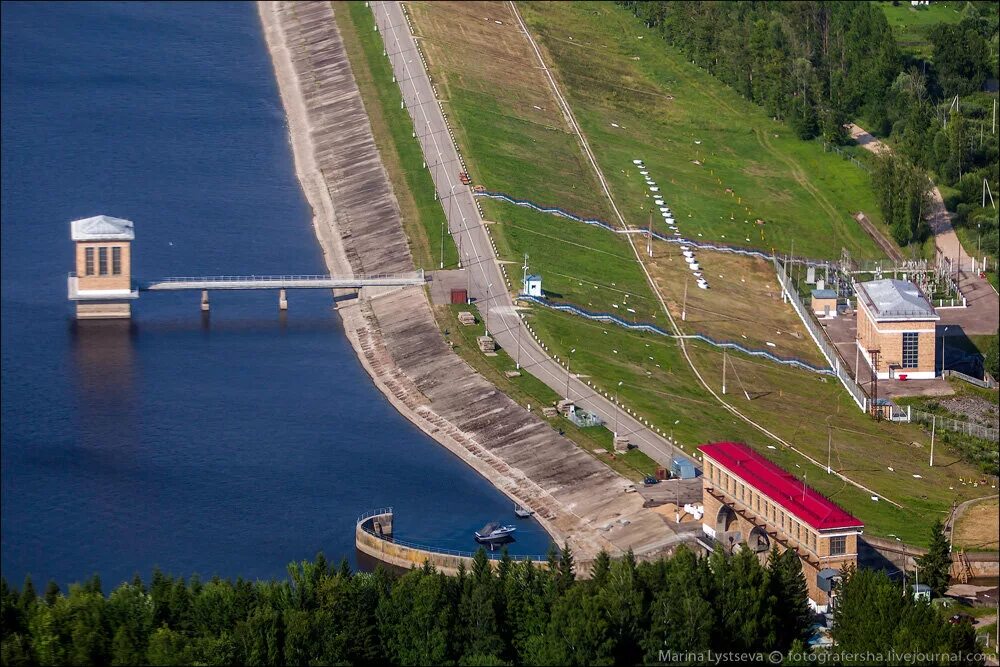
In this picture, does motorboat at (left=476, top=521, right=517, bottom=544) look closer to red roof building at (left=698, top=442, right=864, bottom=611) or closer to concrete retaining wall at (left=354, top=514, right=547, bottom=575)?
concrete retaining wall at (left=354, top=514, right=547, bottom=575)

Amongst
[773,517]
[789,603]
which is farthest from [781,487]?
[789,603]

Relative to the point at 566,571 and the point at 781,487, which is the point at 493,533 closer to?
the point at 566,571

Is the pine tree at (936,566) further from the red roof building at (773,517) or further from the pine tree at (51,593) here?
the pine tree at (51,593)

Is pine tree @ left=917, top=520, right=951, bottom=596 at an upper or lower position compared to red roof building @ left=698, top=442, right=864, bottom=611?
lower

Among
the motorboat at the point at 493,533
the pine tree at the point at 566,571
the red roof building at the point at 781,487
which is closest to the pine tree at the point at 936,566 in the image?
the red roof building at the point at 781,487

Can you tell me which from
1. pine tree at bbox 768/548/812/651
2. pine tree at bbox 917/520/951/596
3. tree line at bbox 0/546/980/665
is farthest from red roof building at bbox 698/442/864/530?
tree line at bbox 0/546/980/665

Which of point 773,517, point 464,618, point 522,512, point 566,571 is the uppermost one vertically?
point 773,517
